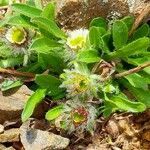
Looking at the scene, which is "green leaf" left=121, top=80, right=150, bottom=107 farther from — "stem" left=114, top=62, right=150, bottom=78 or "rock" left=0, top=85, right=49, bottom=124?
"rock" left=0, top=85, right=49, bottom=124

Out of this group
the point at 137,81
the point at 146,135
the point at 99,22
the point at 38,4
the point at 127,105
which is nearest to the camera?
the point at 127,105

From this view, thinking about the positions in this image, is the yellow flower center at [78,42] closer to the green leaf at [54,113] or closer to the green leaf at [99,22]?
the green leaf at [99,22]

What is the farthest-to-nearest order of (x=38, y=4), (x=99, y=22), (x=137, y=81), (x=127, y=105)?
1. (x=38, y=4)
2. (x=99, y=22)
3. (x=137, y=81)
4. (x=127, y=105)

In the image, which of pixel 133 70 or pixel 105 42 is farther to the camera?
pixel 105 42

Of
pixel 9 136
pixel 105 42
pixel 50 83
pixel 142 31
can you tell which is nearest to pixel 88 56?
pixel 105 42

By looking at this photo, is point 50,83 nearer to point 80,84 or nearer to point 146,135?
point 80,84

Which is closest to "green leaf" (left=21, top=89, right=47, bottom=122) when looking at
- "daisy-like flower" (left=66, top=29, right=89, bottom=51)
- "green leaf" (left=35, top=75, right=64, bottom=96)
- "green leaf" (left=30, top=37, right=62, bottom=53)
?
"green leaf" (left=35, top=75, right=64, bottom=96)

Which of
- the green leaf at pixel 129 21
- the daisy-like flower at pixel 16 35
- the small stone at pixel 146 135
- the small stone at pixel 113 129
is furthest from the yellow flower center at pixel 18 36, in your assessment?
the small stone at pixel 146 135
